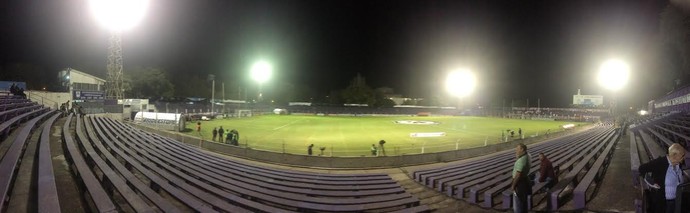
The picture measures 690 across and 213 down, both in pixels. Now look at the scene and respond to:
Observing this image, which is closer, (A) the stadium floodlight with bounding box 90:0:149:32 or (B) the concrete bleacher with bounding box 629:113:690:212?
(B) the concrete bleacher with bounding box 629:113:690:212

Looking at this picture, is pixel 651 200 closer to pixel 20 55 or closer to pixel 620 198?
pixel 620 198

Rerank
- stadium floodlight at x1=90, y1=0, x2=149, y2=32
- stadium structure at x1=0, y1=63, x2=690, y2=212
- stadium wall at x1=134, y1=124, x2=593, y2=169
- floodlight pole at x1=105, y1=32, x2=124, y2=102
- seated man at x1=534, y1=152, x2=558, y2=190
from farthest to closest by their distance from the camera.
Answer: floodlight pole at x1=105, y1=32, x2=124, y2=102 → stadium floodlight at x1=90, y1=0, x2=149, y2=32 → stadium wall at x1=134, y1=124, x2=593, y2=169 → seated man at x1=534, y1=152, x2=558, y2=190 → stadium structure at x1=0, y1=63, x2=690, y2=212

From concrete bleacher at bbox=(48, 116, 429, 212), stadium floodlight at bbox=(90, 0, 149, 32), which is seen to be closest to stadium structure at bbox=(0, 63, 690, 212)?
concrete bleacher at bbox=(48, 116, 429, 212)

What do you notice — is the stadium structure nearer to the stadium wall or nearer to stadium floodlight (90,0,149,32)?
the stadium wall

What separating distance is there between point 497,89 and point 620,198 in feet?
434

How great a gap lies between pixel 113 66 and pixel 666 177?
6503 centimetres

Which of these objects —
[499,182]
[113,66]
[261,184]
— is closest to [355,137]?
[499,182]

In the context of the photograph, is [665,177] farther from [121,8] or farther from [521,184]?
[121,8]

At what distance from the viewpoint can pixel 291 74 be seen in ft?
459

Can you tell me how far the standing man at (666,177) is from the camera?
5.11 meters

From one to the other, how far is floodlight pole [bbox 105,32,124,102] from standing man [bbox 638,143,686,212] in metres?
63.2

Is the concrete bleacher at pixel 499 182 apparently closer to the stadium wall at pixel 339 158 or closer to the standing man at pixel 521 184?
the standing man at pixel 521 184

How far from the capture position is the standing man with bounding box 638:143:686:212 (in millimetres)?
5105

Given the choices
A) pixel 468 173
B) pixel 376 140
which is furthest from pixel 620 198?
pixel 376 140
